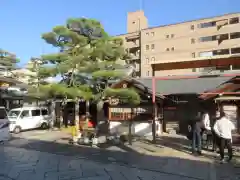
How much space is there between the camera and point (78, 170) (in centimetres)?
740

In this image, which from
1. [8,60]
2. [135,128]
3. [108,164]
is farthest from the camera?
[8,60]

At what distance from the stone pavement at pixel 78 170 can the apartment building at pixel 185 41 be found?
31.2 meters

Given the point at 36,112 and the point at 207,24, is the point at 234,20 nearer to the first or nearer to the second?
the point at 207,24

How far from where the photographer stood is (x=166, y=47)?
47844mm

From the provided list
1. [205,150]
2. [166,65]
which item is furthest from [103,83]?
[205,150]

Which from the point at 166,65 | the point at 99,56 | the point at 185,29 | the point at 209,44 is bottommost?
the point at 166,65

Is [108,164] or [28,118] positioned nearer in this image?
[108,164]

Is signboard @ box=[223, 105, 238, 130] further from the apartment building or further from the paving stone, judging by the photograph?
the apartment building

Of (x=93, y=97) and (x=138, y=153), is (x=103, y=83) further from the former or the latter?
(x=138, y=153)

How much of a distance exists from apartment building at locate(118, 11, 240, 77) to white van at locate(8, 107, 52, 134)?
874 inches

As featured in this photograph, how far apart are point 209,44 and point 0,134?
38572mm

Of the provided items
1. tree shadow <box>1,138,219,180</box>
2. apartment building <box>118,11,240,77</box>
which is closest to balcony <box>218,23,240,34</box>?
apartment building <box>118,11,240,77</box>

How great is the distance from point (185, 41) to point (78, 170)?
42191mm

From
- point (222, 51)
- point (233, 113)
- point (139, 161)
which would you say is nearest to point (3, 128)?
point (139, 161)
